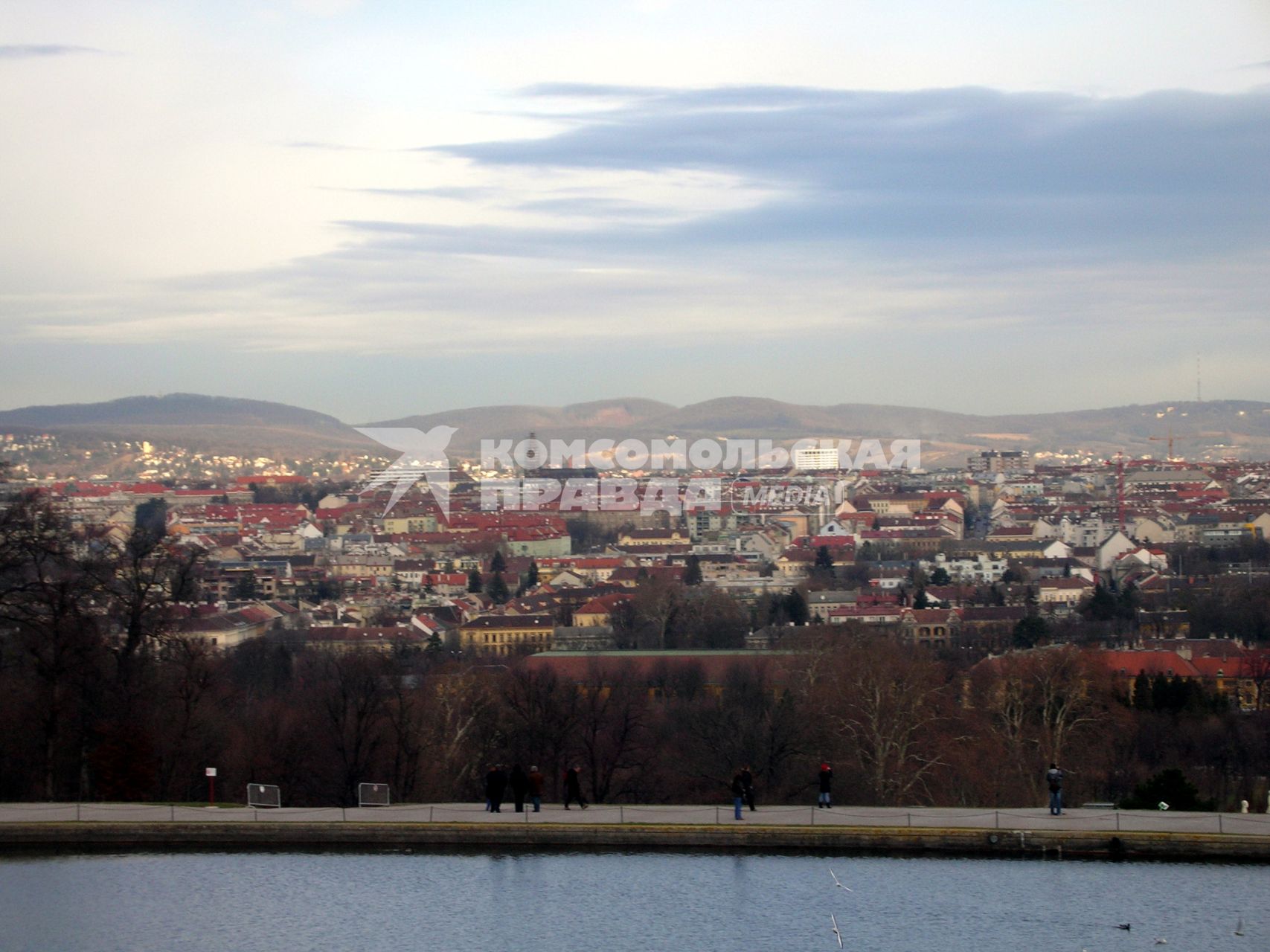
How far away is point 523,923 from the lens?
9477 mm

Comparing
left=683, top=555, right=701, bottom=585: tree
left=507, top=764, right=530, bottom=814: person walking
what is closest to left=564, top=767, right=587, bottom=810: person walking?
→ left=507, top=764, right=530, bottom=814: person walking

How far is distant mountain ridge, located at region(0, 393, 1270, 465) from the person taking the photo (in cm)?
16650

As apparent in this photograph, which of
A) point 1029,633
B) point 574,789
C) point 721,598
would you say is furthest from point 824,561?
point 574,789

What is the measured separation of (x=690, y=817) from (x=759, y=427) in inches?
7032

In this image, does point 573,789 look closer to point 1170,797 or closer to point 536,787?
point 536,787

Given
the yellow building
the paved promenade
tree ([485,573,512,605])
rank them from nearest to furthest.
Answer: the paved promenade < the yellow building < tree ([485,573,512,605])

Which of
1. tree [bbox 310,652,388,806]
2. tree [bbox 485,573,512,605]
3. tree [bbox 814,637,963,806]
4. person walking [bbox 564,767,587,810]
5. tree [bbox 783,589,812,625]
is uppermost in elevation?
person walking [bbox 564,767,587,810]

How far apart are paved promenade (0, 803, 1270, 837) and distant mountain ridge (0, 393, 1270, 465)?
5791 inches

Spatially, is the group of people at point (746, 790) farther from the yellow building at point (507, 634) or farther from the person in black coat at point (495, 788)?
the yellow building at point (507, 634)

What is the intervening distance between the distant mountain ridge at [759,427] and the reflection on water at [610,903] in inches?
5840

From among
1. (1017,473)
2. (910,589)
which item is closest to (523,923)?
(910,589)

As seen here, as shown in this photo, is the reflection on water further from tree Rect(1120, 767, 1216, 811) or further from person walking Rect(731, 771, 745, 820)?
tree Rect(1120, 767, 1216, 811)

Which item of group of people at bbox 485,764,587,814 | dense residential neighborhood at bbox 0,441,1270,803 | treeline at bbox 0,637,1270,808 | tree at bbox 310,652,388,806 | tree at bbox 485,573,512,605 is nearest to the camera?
group of people at bbox 485,764,587,814

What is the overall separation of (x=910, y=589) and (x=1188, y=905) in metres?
42.1
